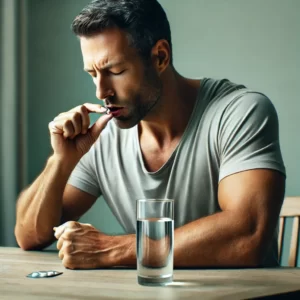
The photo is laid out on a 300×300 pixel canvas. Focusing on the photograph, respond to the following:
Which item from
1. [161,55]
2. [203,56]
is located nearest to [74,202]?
[161,55]

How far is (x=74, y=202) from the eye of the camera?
1.76 meters

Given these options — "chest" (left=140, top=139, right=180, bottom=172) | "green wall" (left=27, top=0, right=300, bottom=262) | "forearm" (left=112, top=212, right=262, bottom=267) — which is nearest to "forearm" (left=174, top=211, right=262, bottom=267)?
"forearm" (left=112, top=212, right=262, bottom=267)

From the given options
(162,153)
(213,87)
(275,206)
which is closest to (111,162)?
(162,153)

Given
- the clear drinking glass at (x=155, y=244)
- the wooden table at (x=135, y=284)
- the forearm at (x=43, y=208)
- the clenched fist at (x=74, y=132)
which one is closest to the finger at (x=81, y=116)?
the clenched fist at (x=74, y=132)

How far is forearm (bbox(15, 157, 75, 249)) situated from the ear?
0.36m

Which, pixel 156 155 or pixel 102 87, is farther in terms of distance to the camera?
pixel 156 155

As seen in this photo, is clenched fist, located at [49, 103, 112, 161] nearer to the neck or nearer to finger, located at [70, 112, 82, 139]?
finger, located at [70, 112, 82, 139]

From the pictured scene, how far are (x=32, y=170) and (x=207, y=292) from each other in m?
2.05

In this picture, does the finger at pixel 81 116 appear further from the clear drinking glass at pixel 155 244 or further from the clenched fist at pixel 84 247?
the clear drinking glass at pixel 155 244

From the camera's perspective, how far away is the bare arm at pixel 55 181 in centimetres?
158

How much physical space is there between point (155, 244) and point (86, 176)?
0.81 m

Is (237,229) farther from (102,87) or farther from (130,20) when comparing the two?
(130,20)

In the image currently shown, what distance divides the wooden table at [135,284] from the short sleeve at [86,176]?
0.54 metres

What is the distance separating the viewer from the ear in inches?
65.5
